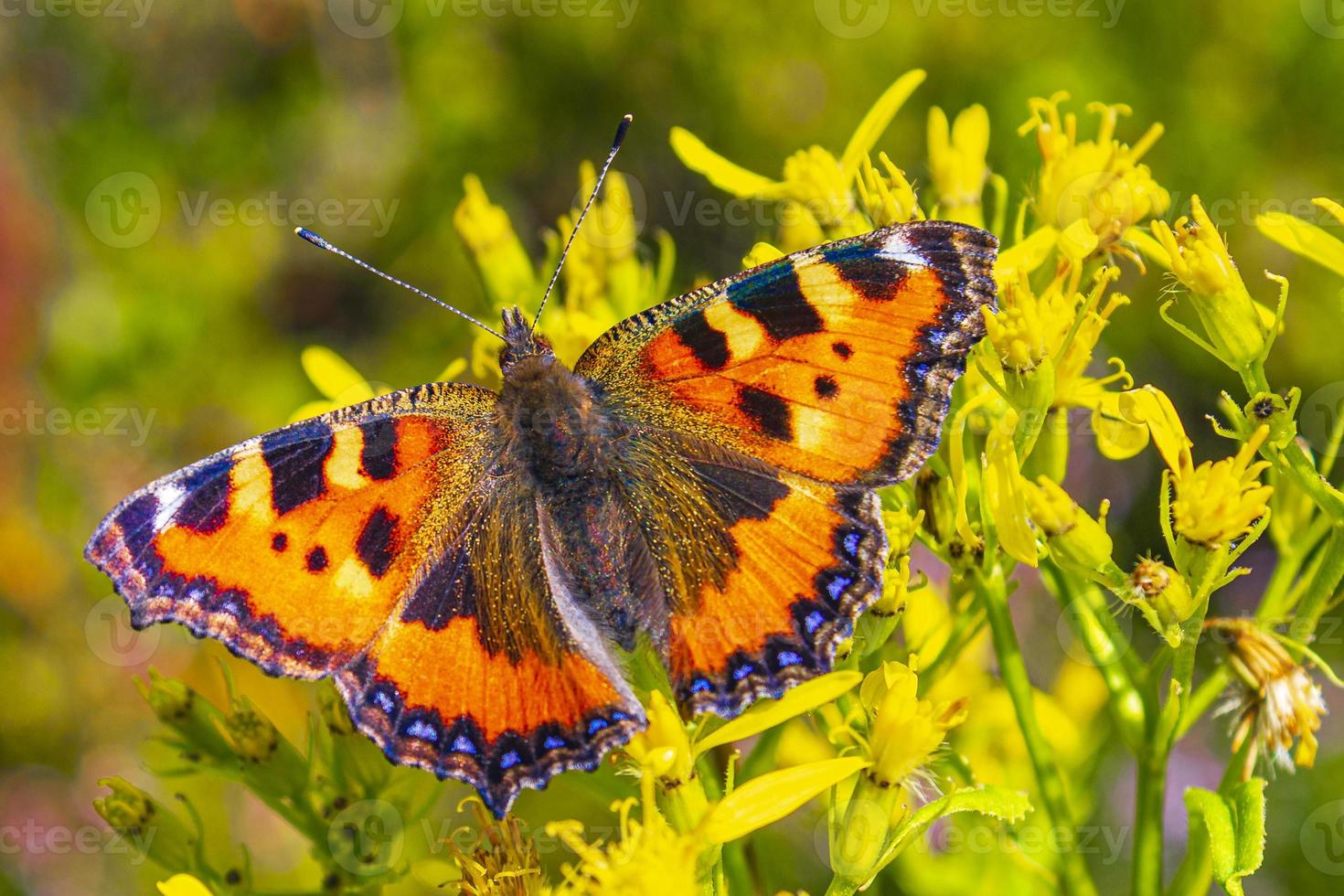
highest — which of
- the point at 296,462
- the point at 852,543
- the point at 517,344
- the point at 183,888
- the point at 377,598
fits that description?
A: the point at 517,344

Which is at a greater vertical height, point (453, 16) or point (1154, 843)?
point (453, 16)

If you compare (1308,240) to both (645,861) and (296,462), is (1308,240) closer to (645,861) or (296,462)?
(645,861)

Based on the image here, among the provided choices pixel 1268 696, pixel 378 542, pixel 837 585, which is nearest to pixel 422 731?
pixel 378 542

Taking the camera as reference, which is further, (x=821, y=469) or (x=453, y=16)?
(x=453, y=16)

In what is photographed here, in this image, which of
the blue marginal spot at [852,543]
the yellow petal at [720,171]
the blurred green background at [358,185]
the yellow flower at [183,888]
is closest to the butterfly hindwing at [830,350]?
the blue marginal spot at [852,543]

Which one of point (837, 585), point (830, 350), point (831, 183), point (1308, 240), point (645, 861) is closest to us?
point (645, 861)

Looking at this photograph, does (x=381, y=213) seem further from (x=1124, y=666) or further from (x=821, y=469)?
(x=1124, y=666)

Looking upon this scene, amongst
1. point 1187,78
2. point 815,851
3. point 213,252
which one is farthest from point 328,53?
point 815,851

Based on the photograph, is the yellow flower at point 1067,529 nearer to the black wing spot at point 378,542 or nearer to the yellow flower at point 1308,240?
the yellow flower at point 1308,240
